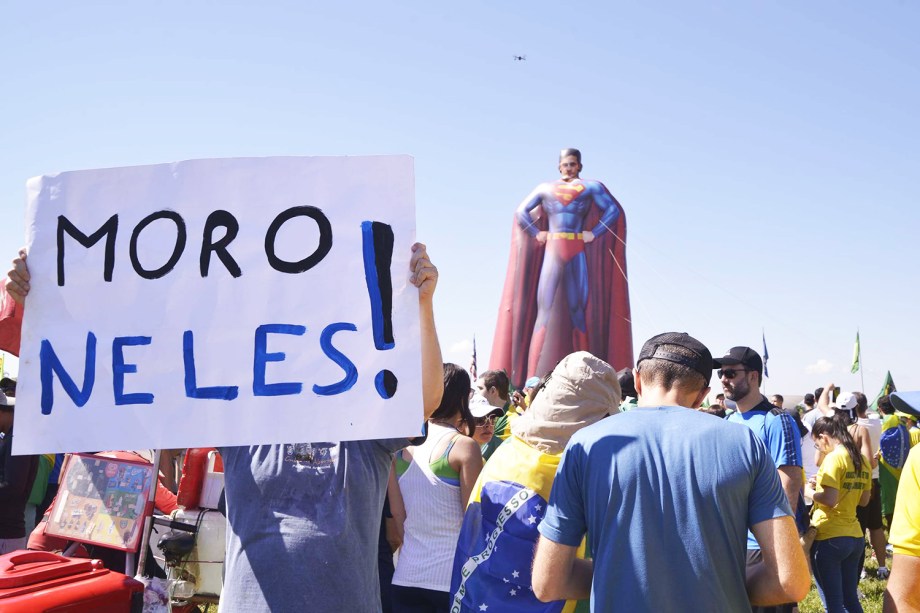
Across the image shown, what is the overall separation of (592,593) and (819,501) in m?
3.66

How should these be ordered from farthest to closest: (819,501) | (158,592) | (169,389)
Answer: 1. (819,501)
2. (158,592)
3. (169,389)

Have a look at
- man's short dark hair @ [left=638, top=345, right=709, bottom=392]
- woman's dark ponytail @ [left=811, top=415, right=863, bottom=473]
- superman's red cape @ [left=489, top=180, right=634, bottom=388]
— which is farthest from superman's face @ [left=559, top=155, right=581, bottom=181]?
man's short dark hair @ [left=638, top=345, right=709, bottom=392]

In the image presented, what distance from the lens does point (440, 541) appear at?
3207 millimetres

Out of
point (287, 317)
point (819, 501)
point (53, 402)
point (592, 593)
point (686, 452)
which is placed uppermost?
point (287, 317)

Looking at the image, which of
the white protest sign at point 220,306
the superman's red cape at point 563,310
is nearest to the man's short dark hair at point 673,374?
the white protest sign at point 220,306

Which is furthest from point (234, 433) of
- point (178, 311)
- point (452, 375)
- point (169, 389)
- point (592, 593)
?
point (452, 375)

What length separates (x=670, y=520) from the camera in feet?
6.74

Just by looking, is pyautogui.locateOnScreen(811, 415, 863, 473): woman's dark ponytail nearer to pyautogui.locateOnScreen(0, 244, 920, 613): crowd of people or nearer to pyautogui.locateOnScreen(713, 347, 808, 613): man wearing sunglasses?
pyautogui.locateOnScreen(713, 347, 808, 613): man wearing sunglasses

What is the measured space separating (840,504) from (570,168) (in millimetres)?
9973

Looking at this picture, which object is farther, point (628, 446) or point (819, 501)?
point (819, 501)

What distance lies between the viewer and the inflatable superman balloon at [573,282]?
14.2 meters

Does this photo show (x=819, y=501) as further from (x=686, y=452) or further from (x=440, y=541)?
(x=686, y=452)

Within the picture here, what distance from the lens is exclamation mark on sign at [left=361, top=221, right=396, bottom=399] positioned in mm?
2168

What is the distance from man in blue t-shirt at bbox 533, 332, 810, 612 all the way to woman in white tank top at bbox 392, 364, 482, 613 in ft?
3.33
